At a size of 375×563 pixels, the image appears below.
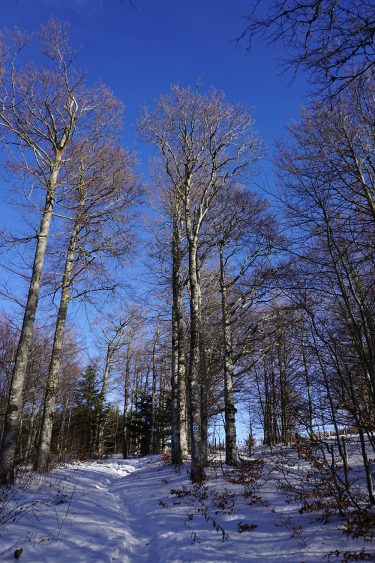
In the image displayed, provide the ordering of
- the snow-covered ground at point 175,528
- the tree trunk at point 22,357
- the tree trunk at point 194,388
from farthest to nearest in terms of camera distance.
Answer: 1. the tree trunk at point 194,388
2. the tree trunk at point 22,357
3. the snow-covered ground at point 175,528

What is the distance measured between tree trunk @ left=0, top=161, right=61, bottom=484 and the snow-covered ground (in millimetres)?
781

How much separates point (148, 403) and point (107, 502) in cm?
2413

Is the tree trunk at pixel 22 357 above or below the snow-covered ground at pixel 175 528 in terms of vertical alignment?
above

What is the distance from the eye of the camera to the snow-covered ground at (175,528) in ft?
15.4

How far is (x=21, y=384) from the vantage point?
799 centimetres

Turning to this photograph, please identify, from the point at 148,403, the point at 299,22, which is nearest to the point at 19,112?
the point at 299,22

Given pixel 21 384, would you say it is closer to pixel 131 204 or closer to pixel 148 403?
pixel 131 204

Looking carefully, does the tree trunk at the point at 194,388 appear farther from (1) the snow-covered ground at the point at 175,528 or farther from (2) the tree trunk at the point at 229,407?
(2) the tree trunk at the point at 229,407

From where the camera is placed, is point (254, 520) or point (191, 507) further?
point (191, 507)

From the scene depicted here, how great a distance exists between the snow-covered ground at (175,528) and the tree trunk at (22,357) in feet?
2.56

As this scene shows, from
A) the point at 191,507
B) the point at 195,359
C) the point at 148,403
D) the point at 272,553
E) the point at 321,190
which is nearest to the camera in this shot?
the point at 272,553

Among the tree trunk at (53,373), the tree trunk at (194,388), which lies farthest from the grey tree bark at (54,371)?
the tree trunk at (194,388)

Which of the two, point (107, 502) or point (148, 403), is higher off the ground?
point (148, 403)

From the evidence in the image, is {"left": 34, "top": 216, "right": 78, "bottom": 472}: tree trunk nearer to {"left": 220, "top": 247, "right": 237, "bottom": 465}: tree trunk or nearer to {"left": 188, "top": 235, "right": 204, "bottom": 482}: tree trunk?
{"left": 188, "top": 235, "right": 204, "bottom": 482}: tree trunk
